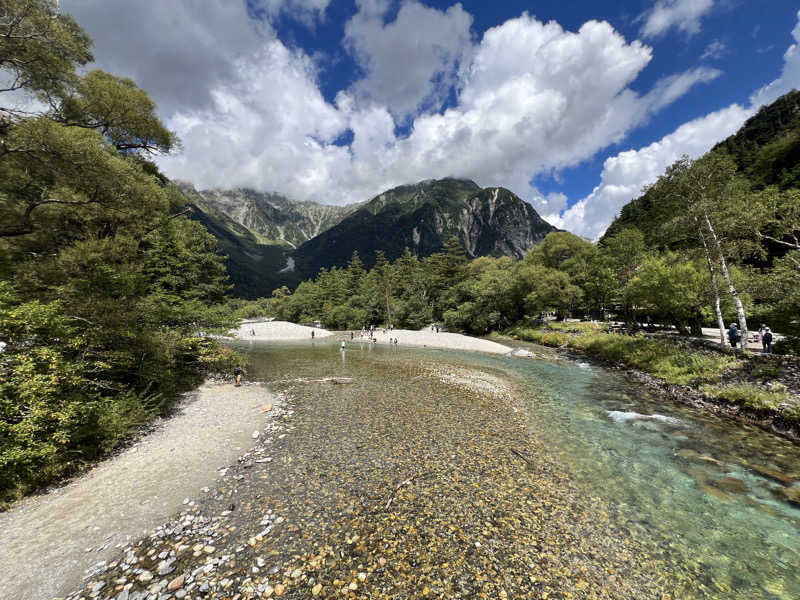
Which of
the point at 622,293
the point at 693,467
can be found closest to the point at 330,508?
the point at 693,467

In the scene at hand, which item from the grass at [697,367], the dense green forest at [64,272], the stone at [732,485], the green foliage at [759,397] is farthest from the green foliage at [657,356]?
the dense green forest at [64,272]

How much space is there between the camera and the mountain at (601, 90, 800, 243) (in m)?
52.1

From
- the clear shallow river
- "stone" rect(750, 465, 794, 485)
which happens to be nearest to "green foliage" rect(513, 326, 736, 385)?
the clear shallow river

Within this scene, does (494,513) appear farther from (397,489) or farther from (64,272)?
(64,272)

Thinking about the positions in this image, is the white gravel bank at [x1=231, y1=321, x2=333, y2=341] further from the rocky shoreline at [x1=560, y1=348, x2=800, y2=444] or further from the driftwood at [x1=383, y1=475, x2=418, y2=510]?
the driftwood at [x1=383, y1=475, x2=418, y2=510]

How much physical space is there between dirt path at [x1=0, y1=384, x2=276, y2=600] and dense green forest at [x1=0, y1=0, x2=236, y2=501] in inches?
43.4

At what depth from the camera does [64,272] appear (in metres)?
11.1

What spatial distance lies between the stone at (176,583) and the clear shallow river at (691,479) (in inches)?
396

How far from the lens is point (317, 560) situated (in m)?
6.18

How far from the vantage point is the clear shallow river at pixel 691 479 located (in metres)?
6.34

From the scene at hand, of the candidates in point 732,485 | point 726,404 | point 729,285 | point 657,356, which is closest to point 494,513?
point 732,485

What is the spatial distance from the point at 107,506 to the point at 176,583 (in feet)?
13.6

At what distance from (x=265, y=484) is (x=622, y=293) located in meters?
43.4

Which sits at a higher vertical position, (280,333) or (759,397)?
(759,397)
